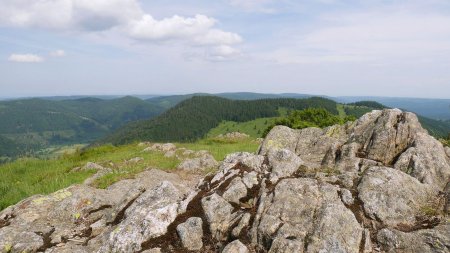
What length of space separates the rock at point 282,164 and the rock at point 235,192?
4.43 ft

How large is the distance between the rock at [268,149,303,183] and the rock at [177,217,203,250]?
3.76m

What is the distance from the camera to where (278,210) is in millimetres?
11914

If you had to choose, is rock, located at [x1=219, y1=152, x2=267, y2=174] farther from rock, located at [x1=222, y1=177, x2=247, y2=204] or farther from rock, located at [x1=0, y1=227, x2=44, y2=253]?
rock, located at [x1=0, y1=227, x2=44, y2=253]

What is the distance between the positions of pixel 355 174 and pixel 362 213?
2.54m

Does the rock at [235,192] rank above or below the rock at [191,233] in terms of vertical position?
above

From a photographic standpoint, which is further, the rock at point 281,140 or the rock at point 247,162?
the rock at point 281,140

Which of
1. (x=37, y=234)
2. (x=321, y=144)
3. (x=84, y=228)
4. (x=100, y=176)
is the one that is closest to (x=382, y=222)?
(x=321, y=144)

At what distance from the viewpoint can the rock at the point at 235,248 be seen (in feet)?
35.3

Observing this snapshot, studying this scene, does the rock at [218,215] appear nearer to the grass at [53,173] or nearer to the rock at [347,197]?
the rock at [347,197]

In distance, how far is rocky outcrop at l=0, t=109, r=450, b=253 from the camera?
1087cm

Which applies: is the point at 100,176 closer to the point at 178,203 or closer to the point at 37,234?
the point at 37,234

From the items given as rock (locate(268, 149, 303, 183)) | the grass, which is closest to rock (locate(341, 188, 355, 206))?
rock (locate(268, 149, 303, 183))

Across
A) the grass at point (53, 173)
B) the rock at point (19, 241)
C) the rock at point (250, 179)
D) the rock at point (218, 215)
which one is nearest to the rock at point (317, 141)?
the rock at point (250, 179)

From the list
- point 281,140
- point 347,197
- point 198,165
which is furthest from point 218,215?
point 198,165
